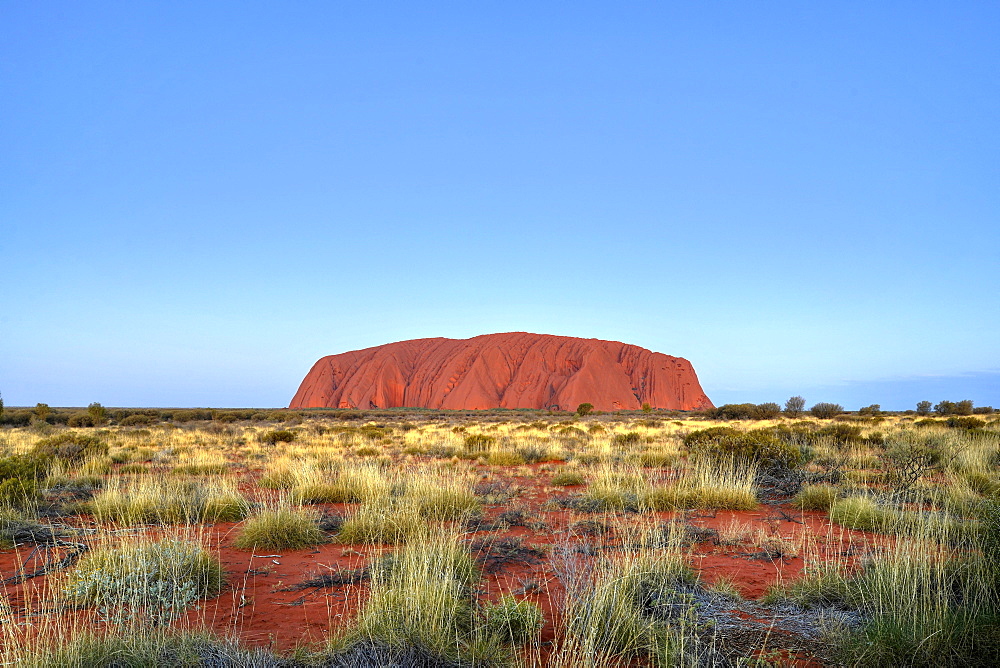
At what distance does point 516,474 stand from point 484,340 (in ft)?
261

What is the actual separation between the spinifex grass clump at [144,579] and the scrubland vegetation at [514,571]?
26 millimetres

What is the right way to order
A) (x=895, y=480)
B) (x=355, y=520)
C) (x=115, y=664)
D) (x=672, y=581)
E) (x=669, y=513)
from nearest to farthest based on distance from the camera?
(x=115, y=664), (x=672, y=581), (x=355, y=520), (x=669, y=513), (x=895, y=480)

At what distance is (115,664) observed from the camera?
2.70 metres

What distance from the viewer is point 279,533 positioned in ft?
19.0

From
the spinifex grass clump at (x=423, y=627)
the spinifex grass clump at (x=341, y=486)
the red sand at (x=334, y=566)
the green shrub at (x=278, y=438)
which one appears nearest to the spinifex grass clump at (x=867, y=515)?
the red sand at (x=334, y=566)

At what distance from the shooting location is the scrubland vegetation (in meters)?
2.85

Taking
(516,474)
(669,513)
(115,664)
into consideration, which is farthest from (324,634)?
(516,474)

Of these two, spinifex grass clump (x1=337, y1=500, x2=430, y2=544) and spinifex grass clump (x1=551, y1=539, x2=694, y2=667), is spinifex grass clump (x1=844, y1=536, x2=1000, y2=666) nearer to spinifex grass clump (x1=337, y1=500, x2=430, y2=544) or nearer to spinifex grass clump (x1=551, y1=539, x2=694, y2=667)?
spinifex grass clump (x1=551, y1=539, x2=694, y2=667)

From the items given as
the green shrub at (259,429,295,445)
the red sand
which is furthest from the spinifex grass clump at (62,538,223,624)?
the green shrub at (259,429,295,445)

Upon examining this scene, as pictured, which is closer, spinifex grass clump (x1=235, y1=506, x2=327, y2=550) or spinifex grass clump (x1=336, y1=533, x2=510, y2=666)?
spinifex grass clump (x1=336, y1=533, x2=510, y2=666)

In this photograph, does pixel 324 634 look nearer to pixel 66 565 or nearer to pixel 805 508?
pixel 66 565

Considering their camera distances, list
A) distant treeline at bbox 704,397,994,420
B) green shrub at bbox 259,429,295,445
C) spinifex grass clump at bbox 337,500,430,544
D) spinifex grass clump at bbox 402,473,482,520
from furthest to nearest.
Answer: distant treeline at bbox 704,397,994,420 < green shrub at bbox 259,429,295,445 < spinifex grass clump at bbox 402,473,482,520 < spinifex grass clump at bbox 337,500,430,544

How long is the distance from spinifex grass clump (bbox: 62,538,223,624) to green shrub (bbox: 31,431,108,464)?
31.9ft

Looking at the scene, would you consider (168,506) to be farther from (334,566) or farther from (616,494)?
(616,494)
